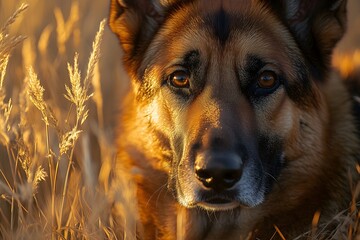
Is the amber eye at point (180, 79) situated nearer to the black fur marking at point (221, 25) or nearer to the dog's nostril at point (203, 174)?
the black fur marking at point (221, 25)

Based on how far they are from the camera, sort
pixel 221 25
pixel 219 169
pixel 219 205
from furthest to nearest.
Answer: pixel 221 25, pixel 219 205, pixel 219 169

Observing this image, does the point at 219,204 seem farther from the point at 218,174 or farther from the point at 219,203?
the point at 218,174

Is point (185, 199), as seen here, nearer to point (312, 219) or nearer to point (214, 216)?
point (214, 216)

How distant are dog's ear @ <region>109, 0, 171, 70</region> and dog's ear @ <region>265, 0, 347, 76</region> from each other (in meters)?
0.64

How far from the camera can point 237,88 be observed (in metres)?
3.47

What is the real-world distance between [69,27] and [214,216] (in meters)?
1.78

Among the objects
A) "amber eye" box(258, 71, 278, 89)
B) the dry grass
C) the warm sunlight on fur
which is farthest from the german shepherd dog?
the warm sunlight on fur

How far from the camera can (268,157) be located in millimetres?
3514

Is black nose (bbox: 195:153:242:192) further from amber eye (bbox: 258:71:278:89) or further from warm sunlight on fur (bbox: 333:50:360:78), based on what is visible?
warm sunlight on fur (bbox: 333:50:360:78)

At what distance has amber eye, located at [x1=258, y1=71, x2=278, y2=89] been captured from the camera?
11.5 feet

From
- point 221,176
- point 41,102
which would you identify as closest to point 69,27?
point 41,102

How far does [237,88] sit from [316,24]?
1.93 feet

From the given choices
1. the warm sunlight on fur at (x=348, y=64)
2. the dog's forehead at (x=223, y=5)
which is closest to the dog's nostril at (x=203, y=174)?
the dog's forehead at (x=223, y=5)

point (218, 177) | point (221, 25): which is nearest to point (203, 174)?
point (218, 177)
